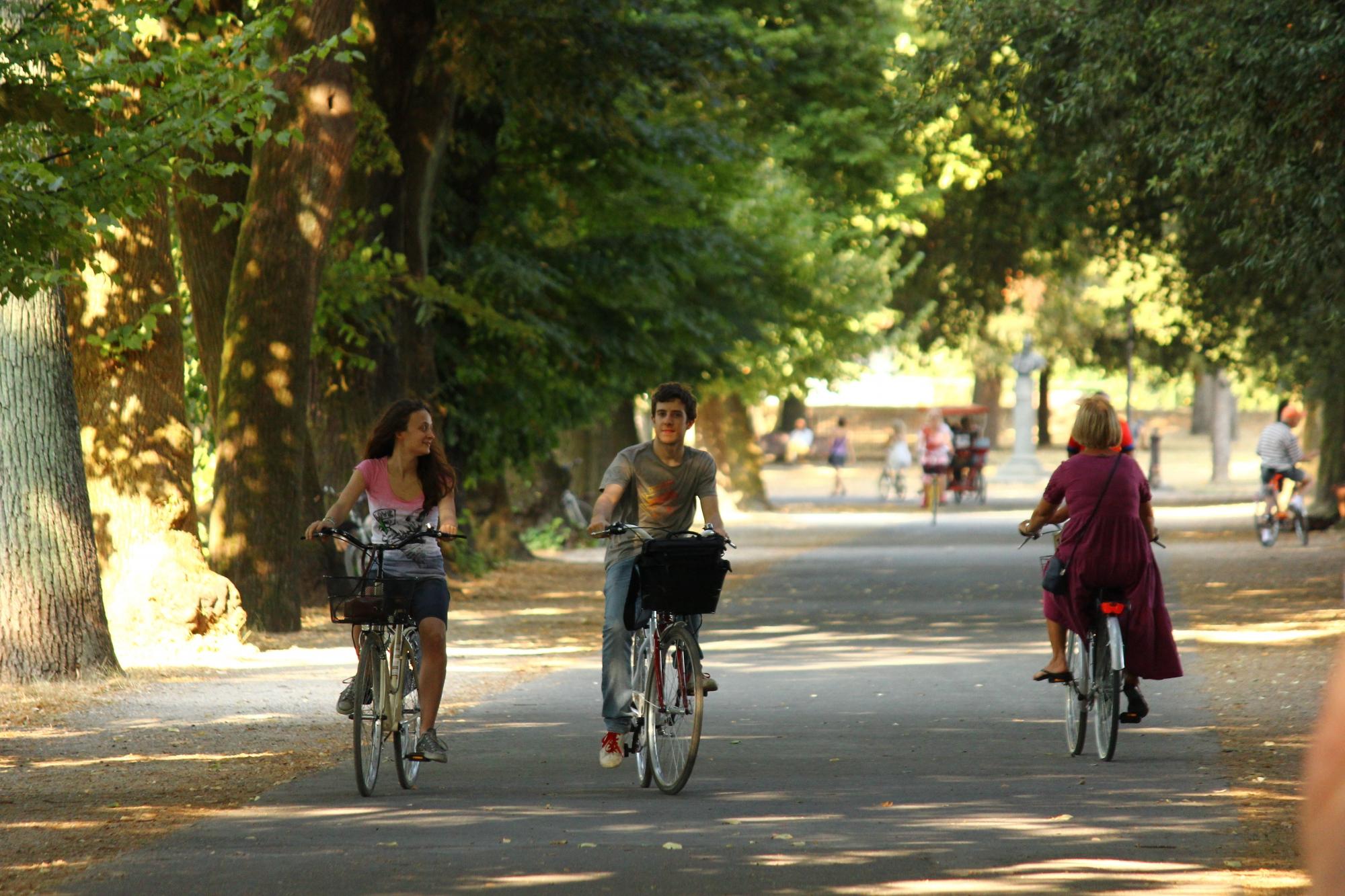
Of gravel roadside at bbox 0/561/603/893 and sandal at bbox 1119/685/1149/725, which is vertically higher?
sandal at bbox 1119/685/1149/725

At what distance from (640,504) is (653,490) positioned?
12cm

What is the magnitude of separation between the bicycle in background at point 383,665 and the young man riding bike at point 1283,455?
854 inches

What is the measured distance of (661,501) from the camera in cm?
862

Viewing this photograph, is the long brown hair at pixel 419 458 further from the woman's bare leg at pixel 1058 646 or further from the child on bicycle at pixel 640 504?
the woman's bare leg at pixel 1058 646

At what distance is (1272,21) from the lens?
603 inches

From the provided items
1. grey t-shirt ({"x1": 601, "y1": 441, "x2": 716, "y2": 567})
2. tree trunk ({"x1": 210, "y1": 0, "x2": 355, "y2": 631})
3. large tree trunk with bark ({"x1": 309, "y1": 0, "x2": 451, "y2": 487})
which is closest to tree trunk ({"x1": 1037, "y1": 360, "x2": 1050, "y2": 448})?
large tree trunk with bark ({"x1": 309, "y1": 0, "x2": 451, "y2": 487})

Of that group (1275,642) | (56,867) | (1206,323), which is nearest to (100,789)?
(56,867)

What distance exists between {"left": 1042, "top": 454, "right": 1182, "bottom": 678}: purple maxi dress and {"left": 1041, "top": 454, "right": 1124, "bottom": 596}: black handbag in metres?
0.01

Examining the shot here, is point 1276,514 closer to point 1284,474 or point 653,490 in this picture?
point 1284,474

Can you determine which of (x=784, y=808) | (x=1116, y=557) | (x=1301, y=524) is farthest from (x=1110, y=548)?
(x=1301, y=524)

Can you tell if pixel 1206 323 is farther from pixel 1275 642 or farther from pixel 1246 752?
pixel 1246 752

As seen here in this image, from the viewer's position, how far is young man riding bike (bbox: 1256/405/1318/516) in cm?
2795

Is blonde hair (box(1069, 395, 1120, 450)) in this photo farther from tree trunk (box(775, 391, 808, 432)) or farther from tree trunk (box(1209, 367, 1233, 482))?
tree trunk (box(775, 391, 808, 432))

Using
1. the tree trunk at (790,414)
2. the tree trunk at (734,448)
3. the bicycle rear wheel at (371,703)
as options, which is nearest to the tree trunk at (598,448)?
the tree trunk at (734,448)
